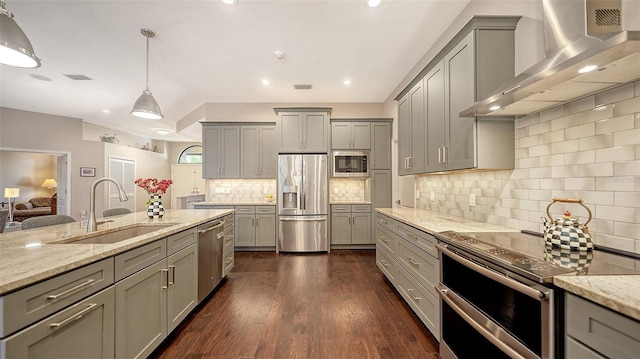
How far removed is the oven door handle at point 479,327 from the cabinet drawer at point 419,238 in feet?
0.89

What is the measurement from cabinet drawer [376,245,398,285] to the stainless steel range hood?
1.88m

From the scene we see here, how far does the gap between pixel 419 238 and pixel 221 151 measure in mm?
4210

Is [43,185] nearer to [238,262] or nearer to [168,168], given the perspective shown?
[168,168]

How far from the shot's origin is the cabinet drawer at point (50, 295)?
2.95 feet

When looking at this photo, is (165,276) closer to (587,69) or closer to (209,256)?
(209,256)

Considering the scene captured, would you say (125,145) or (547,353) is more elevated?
(125,145)

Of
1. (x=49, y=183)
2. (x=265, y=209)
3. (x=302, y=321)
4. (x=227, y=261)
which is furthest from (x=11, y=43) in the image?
(x=49, y=183)

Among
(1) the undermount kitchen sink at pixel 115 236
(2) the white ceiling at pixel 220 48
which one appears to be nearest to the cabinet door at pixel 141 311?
(1) the undermount kitchen sink at pixel 115 236

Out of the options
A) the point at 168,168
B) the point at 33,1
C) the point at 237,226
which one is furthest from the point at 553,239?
the point at 168,168

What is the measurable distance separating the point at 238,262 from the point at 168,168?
666 cm

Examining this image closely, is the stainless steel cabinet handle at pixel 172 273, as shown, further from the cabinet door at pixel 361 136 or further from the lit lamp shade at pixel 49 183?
the lit lamp shade at pixel 49 183

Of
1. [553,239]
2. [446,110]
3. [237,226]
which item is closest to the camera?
[553,239]

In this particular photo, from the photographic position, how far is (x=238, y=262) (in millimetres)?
4082

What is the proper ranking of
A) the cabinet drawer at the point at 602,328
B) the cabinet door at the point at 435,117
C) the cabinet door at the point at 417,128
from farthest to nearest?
1. the cabinet door at the point at 417,128
2. the cabinet door at the point at 435,117
3. the cabinet drawer at the point at 602,328
